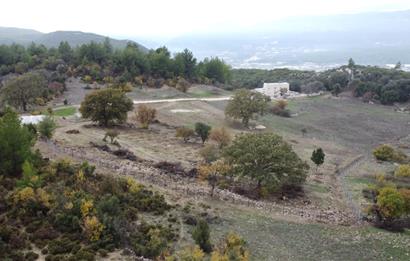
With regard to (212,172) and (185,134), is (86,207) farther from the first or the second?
(185,134)

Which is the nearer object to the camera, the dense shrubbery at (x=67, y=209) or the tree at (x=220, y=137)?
the dense shrubbery at (x=67, y=209)

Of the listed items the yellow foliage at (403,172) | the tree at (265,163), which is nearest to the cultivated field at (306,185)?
the tree at (265,163)

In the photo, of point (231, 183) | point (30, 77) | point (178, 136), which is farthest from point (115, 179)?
point (30, 77)

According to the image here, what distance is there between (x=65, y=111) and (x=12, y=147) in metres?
Result: 32.2

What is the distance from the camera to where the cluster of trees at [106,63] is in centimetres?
8750

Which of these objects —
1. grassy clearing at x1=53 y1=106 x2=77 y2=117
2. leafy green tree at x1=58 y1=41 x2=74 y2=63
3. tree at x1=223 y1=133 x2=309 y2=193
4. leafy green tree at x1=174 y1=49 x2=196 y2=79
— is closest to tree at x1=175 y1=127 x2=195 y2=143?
tree at x1=223 y1=133 x2=309 y2=193

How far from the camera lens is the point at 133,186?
31.8 m

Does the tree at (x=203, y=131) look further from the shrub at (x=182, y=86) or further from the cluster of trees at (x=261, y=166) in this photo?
the shrub at (x=182, y=86)

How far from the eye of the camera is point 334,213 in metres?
33.8

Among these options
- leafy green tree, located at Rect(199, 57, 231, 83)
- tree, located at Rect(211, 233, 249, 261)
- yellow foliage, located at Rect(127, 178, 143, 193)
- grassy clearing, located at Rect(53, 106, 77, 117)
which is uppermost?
leafy green tree, located at Rect(199, 57, 231, 83)

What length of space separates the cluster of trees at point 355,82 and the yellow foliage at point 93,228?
8077 cm

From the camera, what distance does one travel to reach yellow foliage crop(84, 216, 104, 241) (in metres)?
24.0

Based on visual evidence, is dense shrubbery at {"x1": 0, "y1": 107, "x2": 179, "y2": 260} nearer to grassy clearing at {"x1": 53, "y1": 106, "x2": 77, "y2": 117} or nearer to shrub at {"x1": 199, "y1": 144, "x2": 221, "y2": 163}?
shrub at {"x1": 199, "y1": 144, "x2": 221, "y2": 163}

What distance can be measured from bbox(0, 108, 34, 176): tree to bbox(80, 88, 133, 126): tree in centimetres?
2167
